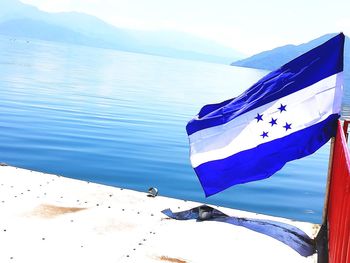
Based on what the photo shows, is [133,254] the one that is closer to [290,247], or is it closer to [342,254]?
[290,247]

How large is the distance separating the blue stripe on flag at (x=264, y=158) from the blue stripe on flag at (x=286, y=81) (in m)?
0.71

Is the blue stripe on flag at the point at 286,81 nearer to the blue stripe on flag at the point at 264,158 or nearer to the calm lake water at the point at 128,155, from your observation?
the blue stripe on flag at the point at 264,158

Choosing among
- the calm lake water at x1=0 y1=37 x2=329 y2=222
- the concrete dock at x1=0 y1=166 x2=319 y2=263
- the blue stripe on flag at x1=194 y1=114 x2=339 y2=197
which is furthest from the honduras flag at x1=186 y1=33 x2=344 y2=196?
the calm lake water at x1=0 y1=37 x2=329 y2=222

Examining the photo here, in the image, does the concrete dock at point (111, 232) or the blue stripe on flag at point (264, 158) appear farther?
the blue stripe on flag at point (264, 158)

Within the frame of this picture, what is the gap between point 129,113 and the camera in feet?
101

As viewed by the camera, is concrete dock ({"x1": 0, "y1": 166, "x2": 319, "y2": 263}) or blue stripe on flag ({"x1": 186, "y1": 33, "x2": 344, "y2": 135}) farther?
blue stripe on flag ({"x1": 186, "y1": 33, "x2": 344, "y2": 135})

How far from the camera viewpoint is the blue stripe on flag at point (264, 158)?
789 centimetres

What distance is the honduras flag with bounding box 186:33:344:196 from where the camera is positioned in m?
7.89

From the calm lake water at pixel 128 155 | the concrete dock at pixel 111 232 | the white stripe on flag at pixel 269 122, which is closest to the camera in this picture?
the concrete dock at pixel 111 232

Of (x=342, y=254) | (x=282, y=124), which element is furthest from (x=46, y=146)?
(x=342, y=254)

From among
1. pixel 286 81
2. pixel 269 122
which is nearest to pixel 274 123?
pixel 269 122

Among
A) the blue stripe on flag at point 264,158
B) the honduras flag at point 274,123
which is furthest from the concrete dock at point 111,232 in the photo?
the honduras flag at point 274,123

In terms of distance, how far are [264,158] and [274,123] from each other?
0.63 metres

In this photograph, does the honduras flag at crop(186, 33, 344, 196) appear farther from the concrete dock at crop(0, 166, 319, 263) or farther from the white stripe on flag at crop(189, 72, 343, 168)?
the concrete dock at crop(0, 166, 319, 263)
